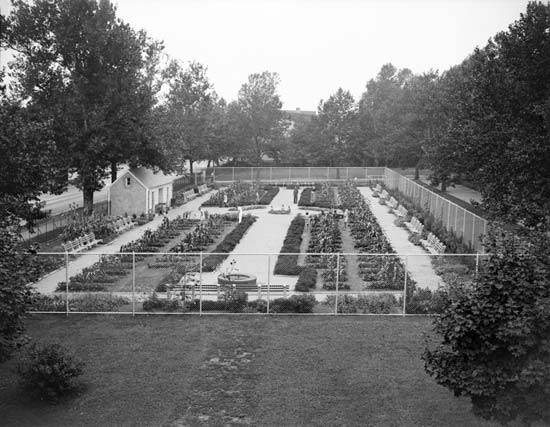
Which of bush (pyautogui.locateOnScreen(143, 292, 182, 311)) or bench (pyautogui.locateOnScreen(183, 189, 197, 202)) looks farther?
bench (pyautogui.locateOnScreen(183, 189, 197, 202))

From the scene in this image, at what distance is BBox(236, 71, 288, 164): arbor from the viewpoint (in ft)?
237

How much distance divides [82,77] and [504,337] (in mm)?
30390

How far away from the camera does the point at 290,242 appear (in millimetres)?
28500

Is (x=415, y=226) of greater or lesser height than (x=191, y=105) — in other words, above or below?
below

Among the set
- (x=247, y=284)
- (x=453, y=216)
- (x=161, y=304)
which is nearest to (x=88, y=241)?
(x=161, y=304)

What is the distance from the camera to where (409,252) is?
27.3m

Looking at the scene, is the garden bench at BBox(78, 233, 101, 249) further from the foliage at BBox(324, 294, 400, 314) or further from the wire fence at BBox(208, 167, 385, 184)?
the wire fence at BBox(208, 167, 385, 184)

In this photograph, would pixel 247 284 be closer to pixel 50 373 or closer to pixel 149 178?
pixel 50 373

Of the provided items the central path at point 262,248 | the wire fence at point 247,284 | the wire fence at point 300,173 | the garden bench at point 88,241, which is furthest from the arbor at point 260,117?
the wire fence at point 247,284

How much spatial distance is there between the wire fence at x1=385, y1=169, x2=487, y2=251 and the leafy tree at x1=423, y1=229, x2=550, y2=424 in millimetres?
8199

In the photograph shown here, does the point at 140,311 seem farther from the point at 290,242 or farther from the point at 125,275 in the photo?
the point at 290,242

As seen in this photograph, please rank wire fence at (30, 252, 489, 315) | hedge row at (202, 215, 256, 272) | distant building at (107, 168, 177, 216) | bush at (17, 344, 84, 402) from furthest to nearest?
distant building at (107, 168, 177, 216) < hedge row at (202, 215, 256, 272) < wire fence at (30, 252, 489, 315) < bush at (17, 344, 84, 402)

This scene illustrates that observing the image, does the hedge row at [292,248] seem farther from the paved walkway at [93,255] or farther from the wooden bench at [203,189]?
the wooden bench at [203,189]

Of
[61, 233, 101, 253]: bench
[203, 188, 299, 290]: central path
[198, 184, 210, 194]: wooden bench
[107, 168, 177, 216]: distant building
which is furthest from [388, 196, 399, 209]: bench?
[61, 233, 101, 253]: bench
